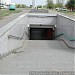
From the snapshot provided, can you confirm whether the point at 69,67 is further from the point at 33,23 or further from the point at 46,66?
the point at 33,23

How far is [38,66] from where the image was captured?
23.5ft

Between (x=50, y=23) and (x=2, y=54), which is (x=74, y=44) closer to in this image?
(x=2, y=54)

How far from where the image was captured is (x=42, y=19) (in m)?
29.5

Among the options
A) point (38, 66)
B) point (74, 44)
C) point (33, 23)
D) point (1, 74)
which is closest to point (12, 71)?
point (1, 74)

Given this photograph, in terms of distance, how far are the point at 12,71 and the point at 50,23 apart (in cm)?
2298

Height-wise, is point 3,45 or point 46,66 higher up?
point 3,45

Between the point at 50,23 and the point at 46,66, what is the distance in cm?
2218

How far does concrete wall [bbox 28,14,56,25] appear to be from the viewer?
28672mm

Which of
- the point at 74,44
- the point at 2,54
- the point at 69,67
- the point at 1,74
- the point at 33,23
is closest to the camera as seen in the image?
the point at 1,74

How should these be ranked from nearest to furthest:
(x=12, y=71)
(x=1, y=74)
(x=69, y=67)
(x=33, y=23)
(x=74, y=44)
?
(x=1, y=74)
(x=12, y=71)
(x=69, y=67)
(x=74, y=44)
(x=33, y=23)

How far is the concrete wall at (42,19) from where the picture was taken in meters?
28.7

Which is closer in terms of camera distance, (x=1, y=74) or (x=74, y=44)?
(x=1, y=74)

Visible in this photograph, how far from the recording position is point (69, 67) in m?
7.16

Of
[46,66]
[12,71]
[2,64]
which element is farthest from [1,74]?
[46,66]
